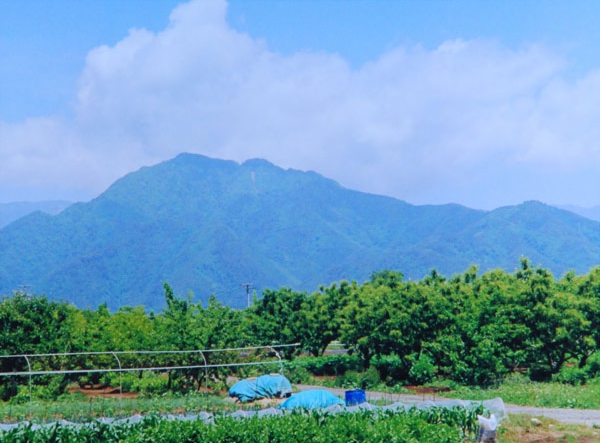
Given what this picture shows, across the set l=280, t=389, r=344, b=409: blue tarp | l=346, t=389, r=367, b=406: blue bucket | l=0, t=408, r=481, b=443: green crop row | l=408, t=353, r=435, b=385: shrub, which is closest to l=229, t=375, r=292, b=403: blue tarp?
l=346, t=389, r=367, b=406: blue bucket

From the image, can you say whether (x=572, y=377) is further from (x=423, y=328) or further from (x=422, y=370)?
(x=423, y=328)

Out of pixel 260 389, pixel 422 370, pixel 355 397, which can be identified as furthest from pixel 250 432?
pixel 422 370

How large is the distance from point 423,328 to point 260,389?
31.2 feet

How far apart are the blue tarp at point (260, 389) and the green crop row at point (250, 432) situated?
8.79 m

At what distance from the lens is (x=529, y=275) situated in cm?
3206

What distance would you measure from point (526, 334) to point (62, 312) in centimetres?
1828

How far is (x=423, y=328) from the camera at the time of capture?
29.7 m

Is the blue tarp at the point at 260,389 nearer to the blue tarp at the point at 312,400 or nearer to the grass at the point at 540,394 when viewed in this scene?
the blue tarp at the point at 312,400

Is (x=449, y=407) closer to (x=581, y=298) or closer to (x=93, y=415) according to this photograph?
(x=93, y=415)

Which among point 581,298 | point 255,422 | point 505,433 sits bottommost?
point 505,433

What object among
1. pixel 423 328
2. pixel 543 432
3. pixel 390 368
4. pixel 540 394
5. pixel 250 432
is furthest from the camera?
pixel 390 368

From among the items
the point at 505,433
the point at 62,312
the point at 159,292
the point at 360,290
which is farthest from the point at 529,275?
the point at 159,292

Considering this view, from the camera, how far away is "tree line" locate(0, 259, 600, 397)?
82.6ft

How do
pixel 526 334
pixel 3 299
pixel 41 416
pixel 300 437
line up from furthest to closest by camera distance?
pixel 526 334 → pixel 3 299 → pixel 41 416 → pixel 300 437
